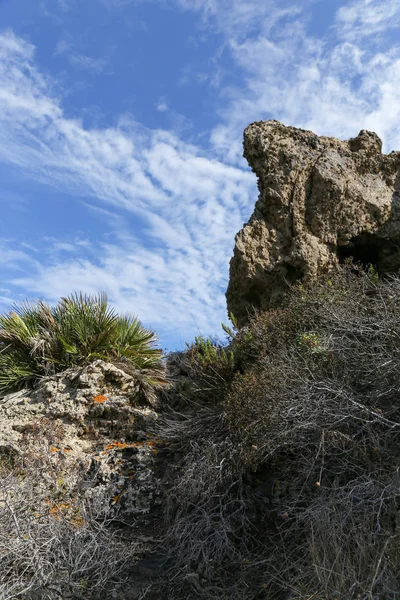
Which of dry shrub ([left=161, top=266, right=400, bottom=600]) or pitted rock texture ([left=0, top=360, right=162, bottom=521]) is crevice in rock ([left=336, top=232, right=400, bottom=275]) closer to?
dry shrub ([left=161, top=266, right=400, bottom=600])

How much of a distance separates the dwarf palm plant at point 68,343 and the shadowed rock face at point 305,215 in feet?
6.03

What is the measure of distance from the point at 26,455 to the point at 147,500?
1.61 metres

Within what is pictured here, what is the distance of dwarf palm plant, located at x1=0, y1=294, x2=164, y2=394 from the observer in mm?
8320

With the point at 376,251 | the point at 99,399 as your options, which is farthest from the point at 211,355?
the point at 376,251

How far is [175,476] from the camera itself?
6172 mm

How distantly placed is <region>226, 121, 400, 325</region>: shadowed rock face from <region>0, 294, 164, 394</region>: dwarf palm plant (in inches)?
72.3

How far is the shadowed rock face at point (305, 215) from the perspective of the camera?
8.37 metres

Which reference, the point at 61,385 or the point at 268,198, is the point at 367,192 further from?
the point at 61,385

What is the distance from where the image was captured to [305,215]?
334 inches

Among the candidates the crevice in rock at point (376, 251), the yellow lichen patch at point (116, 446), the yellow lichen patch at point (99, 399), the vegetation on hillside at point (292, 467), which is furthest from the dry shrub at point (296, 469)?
the crevice in rock at point (376, 251)

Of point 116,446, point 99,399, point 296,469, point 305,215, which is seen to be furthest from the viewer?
point 305,215

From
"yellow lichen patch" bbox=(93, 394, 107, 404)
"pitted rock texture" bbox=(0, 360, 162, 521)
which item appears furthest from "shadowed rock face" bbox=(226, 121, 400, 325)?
"yellow lichen patch" bbox=(93, 394, 107, 404)

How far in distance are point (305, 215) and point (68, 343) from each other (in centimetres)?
434

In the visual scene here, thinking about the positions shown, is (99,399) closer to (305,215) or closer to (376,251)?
(305,215)
